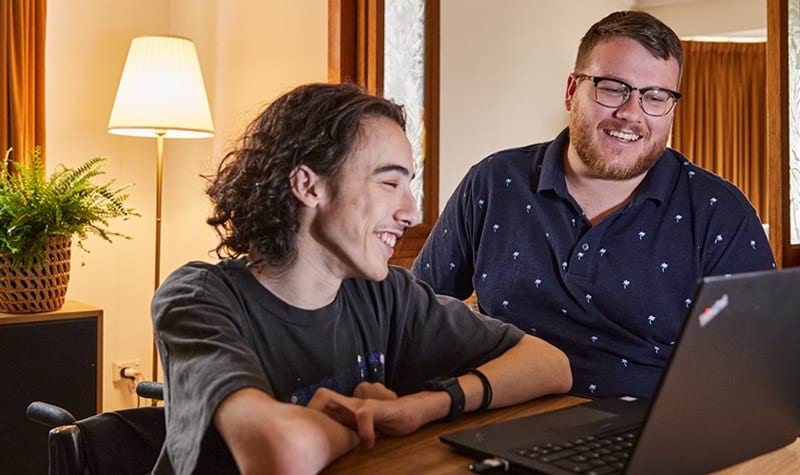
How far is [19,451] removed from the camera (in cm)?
255

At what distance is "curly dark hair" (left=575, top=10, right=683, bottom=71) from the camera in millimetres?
1780

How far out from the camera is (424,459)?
102cm

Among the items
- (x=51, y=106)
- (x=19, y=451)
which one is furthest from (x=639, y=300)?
(x=51, y=106)

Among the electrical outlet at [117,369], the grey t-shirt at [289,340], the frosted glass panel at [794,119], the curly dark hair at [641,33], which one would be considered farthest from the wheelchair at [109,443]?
the frosted glass panel at [794,119]

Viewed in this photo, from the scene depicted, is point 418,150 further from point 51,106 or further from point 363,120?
point 363,120

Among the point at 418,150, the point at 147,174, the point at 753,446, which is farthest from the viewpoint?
the point at 147,174

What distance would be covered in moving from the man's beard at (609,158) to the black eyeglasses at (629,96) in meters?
0.04

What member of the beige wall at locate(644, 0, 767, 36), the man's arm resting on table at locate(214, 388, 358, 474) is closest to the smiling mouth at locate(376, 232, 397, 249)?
the man's arm resting on table at locate(214, 388, 358, 474)

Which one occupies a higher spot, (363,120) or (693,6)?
(693,6)

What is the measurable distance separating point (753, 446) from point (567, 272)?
0.79 meters

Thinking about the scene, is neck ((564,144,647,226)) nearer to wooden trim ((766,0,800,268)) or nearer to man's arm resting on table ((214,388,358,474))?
man's arm resting on table ((214,388,358,474))

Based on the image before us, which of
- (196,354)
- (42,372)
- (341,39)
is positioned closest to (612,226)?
(196,354)

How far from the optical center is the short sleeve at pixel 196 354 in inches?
39.1

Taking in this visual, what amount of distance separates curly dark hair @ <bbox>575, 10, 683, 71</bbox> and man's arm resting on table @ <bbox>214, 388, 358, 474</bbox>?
3.75 ft
